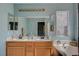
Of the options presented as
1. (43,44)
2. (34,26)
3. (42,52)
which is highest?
(34,26)

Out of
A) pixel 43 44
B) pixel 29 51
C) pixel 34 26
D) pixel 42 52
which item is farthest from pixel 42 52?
pixel 34 26

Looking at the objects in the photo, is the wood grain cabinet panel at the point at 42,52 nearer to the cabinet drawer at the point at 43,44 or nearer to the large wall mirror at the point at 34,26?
the cabinet drawer at the point at 43,44

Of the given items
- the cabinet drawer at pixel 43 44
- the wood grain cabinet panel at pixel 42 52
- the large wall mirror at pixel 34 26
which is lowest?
the wood grain cabinet panel at pixel 42 52

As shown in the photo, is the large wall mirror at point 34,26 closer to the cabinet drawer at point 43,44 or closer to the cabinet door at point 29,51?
the cabinet drawer at point 43,44

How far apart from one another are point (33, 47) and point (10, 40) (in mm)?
602

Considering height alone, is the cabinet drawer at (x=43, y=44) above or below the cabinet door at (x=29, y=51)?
above

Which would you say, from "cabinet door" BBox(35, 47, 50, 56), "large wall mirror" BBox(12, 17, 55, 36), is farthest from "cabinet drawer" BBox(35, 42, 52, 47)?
"large wall mirror" BBox(12, 17, 55, 36)

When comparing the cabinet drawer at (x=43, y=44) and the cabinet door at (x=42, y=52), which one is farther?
the cabinet drawer at (x=43, y=44)

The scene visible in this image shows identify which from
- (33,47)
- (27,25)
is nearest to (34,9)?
(27,25)

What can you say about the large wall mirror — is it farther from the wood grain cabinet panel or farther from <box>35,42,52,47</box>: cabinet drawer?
the wood grain cabinet panel

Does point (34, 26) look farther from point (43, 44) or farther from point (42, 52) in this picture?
point (42, 52)

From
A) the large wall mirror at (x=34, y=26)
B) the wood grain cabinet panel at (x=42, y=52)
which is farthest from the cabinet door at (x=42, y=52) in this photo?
the large wall mirror at (x=34, y=26)

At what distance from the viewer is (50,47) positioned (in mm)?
3732

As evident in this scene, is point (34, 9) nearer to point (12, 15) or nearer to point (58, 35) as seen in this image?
point (12, 15)
